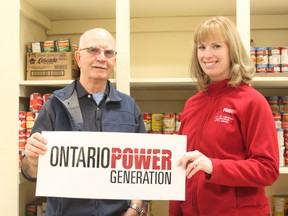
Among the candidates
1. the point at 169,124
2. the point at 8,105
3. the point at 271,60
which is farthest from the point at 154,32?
the point at 8,105

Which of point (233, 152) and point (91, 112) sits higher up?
point (91, 112)

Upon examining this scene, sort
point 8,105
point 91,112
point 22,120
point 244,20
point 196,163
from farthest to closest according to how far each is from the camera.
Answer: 1. point 22,120
2. point 244,20
3. point 91,112
4. point 8,105
5. point 196,163

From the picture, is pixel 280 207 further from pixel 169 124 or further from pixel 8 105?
pixel 8 105

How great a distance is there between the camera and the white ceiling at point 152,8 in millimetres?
2201

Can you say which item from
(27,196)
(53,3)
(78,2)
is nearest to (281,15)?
(78,2)

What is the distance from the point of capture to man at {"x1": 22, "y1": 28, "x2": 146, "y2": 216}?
1.46 meters

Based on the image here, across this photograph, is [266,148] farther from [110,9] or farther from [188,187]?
[110,9]

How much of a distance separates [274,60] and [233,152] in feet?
3.16

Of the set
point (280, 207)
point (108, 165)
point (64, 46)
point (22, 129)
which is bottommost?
point (280, 207)

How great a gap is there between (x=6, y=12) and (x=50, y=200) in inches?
33.8

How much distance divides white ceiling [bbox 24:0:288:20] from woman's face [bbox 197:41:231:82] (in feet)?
3.05

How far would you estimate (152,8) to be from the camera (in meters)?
2.32

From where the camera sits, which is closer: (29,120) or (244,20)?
(244,20)

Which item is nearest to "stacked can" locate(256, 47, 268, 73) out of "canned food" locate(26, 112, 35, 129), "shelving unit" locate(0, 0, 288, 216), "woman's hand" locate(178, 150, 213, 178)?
"shelving unit" locate(0, 0, 288, 216)
